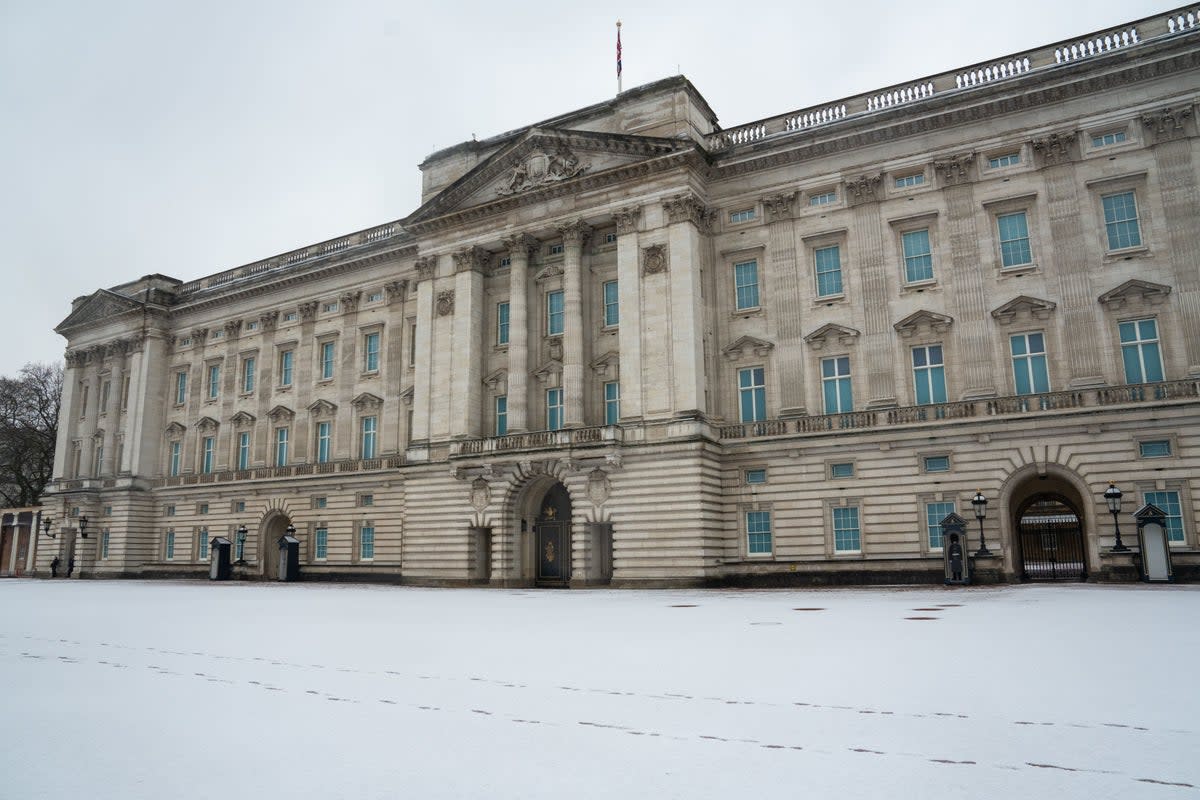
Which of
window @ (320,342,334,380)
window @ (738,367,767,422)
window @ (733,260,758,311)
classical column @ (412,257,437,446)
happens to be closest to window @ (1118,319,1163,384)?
window @ (738,367,767,422)

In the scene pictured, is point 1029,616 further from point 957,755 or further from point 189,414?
point 189,414

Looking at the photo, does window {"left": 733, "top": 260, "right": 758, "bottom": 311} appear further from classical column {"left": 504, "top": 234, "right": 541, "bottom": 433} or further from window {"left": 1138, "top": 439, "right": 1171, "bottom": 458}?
window {"left": 1138, "top": 439, "right": 1171, "bottom": 458}

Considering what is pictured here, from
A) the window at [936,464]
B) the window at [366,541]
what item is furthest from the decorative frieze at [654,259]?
the window at [366,541]

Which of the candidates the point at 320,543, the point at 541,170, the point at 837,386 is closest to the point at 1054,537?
the point at 837,386

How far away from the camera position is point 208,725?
25.1ft

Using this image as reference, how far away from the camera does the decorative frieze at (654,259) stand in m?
38.6

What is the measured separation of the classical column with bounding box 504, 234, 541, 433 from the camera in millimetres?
41656

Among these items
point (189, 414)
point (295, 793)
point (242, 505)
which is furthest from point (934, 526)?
point (189, 414)

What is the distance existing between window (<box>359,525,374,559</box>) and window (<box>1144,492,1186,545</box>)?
38180 millimetres

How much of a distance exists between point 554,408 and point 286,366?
22901 mm

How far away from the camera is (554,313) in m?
43.1

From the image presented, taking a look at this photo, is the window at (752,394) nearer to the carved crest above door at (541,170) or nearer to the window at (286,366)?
the carved crest above door at (541,170)

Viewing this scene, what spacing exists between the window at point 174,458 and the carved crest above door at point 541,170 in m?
32.6

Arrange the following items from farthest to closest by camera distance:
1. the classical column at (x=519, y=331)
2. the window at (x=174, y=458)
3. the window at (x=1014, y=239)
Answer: the window at (x=174, y=458), the classical column at (x=519, y=331), the window at (x=1014, y=239)
